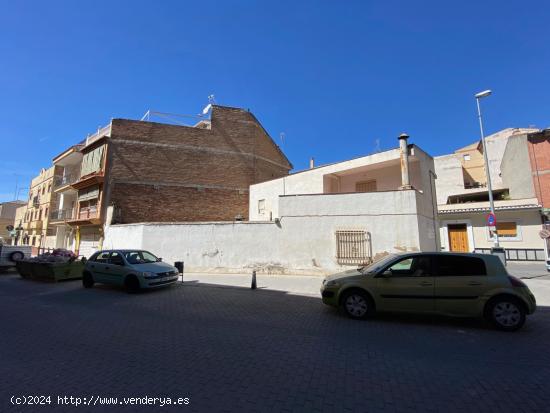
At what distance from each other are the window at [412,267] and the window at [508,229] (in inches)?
822

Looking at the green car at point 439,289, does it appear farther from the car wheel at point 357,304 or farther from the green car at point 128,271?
the green car at point 128,271

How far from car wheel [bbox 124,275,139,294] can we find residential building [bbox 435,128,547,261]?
18.5 metres

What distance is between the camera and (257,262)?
14602mm

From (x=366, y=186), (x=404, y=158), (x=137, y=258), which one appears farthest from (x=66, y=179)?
(x=404, y=158)

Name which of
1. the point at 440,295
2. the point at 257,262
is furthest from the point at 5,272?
the point at 440,295

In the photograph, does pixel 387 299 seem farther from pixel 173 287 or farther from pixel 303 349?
pixel 173 287

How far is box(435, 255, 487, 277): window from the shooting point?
6215mm

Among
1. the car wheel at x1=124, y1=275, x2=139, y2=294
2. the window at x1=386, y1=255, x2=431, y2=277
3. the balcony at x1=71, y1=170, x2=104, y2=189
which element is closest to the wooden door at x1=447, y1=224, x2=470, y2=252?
the window at x1=386, y1=255, x2=431, y2=277

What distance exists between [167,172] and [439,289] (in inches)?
850

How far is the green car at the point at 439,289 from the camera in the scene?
19.5ft

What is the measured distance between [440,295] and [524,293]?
62.6 inches

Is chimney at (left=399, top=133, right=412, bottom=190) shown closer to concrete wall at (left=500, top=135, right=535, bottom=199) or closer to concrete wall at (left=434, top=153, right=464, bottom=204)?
concrete wall at (left=500, top=135, right=535, bottom=199)

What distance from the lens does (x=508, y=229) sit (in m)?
21.9

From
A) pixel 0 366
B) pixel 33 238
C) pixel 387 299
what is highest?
pixel 33 238
